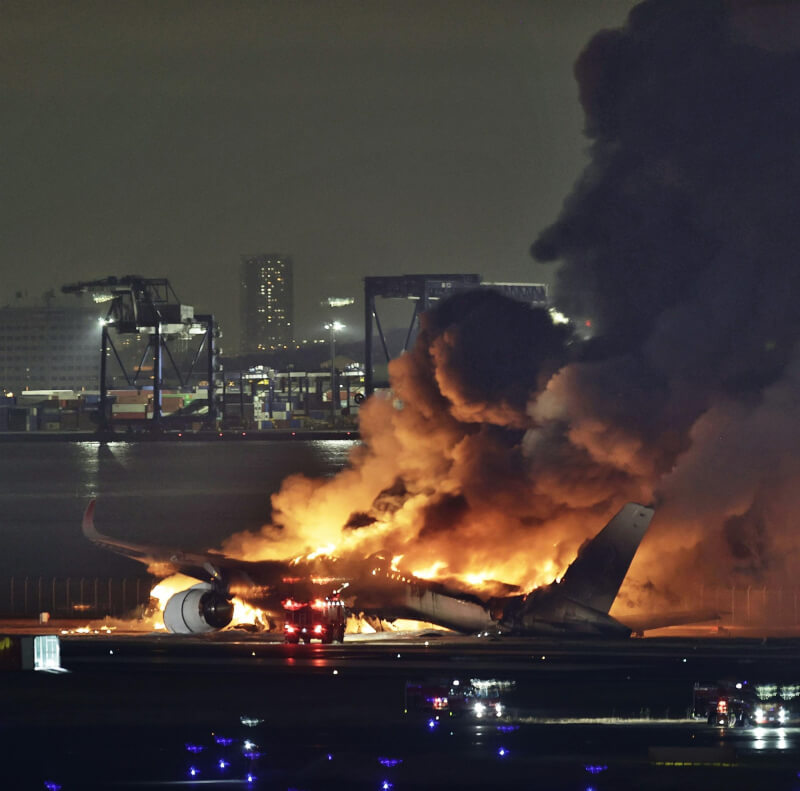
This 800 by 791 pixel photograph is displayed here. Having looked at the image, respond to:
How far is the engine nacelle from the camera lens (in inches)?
2643

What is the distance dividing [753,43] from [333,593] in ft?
110

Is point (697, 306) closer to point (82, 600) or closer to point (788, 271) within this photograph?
point (788, 271)

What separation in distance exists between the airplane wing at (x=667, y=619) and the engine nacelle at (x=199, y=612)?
18.3 metres

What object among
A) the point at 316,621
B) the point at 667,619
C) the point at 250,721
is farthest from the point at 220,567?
the point at 250,721

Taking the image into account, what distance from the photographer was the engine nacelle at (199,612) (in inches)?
2643

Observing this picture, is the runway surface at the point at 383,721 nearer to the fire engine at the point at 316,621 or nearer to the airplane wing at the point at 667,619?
the fire engine at the point at 316,621

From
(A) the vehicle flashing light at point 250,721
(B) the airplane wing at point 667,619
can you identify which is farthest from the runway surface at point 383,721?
→ (B) the airplane wing at point 667,619

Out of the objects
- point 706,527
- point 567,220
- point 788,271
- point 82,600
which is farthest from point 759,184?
point 82,600

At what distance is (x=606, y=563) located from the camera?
63438 mm


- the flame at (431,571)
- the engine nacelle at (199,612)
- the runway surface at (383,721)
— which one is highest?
the flame at (431,571)

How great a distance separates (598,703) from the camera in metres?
45.8

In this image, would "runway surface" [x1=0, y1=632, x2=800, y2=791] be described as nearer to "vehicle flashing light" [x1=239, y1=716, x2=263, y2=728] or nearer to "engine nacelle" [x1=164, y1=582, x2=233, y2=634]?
"vehicle flashing light" [x1=239, y1=716, x2=263, y2=728]

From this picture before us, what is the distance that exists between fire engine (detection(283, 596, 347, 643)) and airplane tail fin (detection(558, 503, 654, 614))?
9.73 m

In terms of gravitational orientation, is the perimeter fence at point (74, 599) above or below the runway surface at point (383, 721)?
above
